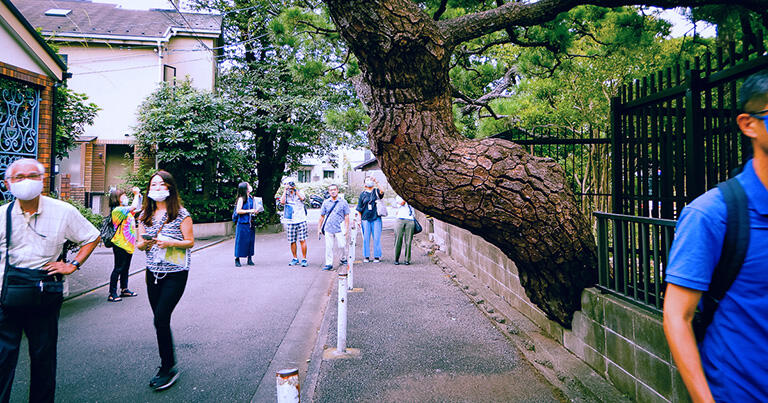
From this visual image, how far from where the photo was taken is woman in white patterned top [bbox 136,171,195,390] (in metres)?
3.70

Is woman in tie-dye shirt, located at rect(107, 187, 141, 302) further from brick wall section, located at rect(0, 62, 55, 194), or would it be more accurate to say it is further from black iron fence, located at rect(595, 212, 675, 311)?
black iron fence, located at rect(595, 212, 675, 311)

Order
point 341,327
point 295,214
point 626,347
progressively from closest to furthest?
point 626,347 → point 341,327 → point 295,214

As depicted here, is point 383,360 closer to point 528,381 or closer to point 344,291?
point 344,291

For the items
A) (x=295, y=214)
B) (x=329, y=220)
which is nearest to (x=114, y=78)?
(x=295, y=214)

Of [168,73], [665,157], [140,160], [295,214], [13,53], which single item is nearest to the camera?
[665,157]

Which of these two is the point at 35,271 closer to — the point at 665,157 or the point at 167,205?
the point at 167,205

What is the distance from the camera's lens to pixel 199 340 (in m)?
4.96

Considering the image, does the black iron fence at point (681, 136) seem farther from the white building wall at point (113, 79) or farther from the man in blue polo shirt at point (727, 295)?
the white building wall at point (113, 79)

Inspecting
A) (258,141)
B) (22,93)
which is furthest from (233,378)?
(258,141)

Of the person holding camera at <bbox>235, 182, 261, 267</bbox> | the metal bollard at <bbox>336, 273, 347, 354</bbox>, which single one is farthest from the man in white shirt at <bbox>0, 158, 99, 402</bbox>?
the person holding camera at <bbox>235, 182, 261, 267</bbox>

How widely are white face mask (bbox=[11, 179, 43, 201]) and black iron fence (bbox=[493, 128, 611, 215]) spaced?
4.35 metres

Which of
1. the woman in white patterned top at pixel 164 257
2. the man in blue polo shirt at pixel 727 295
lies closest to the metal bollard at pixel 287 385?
the man in blue polo shirt at pixel 727 295

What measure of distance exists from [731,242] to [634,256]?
2.13 metres

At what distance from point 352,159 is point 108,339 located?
5094cm
